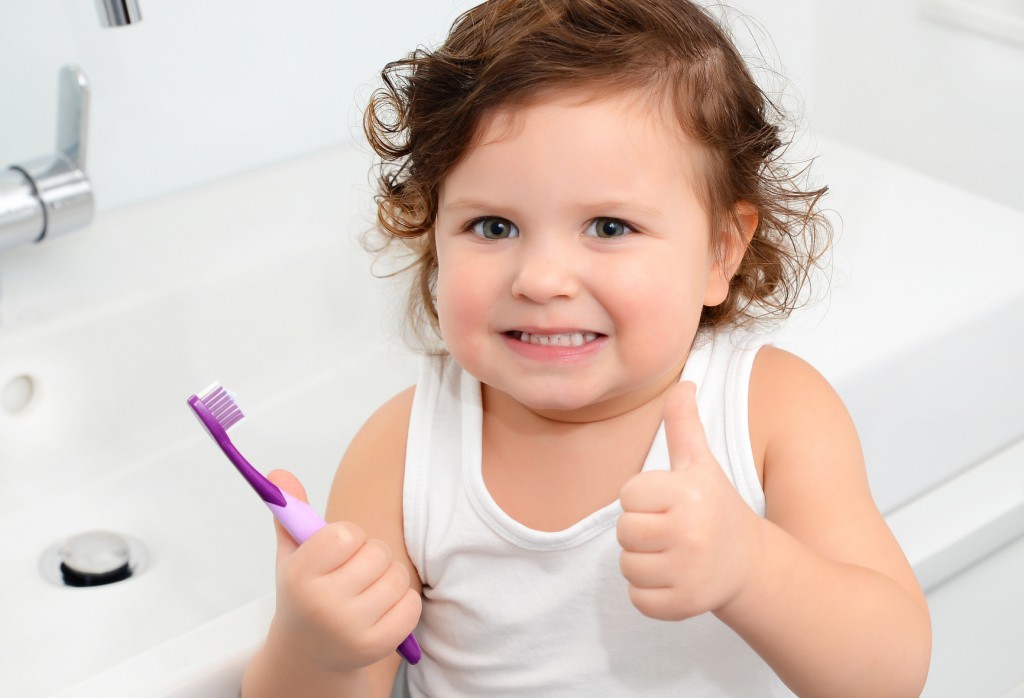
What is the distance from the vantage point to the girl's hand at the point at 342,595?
59cm

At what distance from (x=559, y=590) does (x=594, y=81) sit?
285mm

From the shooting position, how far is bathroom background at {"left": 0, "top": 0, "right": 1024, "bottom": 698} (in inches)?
36.9

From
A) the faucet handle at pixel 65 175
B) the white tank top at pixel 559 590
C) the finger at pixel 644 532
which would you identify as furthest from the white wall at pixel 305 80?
the finger at pixel 644 532

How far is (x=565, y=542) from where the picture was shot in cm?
70

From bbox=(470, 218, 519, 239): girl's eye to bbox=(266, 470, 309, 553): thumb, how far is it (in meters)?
0.16

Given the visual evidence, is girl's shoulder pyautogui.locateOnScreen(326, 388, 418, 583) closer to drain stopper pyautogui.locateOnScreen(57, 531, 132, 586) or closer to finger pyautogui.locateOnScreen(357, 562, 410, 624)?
finger pyautogui.locateOnScreen(357, 562, 410, 624)

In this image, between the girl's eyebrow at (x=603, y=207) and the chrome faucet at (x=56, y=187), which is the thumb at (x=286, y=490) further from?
the chrome faucet at (x=56, y=187)

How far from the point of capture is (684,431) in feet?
1.89

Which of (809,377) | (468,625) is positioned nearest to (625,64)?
(809,377)

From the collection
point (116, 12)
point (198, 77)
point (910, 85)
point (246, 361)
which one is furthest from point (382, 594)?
point (910, 85)

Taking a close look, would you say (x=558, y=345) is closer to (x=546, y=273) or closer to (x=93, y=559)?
(x=546, y=273)

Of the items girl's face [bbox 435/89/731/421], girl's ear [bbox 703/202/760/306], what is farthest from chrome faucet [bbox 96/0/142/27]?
girl's ear [bbox 703/202/760/306]

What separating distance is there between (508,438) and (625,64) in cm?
23

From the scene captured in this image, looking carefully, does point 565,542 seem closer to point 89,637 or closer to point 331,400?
point 89,637
